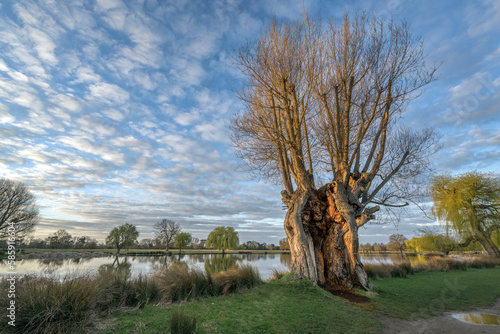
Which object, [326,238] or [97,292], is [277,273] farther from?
[97,292]

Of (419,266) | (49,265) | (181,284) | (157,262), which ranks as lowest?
(419,266)

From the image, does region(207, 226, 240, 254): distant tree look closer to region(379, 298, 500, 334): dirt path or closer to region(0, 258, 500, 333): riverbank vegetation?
region(0, 258, 500, 333): riverbank vegetation

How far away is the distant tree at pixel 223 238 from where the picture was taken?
58.4 metres

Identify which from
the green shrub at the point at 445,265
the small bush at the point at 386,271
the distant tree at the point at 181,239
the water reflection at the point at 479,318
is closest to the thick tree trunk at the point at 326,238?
the water reflection at the point at 479,318

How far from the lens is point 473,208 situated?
71.5 feet

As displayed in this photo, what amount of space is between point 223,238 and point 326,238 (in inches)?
2086

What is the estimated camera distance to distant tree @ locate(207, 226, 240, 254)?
58.4 m

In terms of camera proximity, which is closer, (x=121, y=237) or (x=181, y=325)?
(x=181, y=325)

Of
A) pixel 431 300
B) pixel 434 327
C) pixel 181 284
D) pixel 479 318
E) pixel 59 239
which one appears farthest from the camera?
pixel 59 239

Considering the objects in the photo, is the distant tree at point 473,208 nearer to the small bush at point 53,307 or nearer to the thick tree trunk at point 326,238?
the thick tree trunk at point 326,238

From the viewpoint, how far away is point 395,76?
8.47 metres

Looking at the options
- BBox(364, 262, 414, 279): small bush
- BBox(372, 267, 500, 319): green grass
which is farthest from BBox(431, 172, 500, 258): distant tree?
BBox(372, 267, 500, 319): green grass

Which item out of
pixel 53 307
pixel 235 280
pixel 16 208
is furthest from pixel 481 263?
pixel 16 208

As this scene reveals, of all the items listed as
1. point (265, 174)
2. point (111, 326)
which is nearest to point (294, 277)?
point (265, 174)
